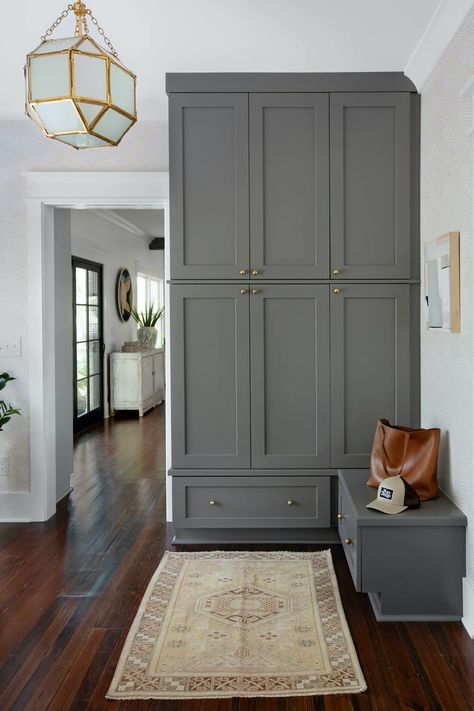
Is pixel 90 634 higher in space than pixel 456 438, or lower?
lower

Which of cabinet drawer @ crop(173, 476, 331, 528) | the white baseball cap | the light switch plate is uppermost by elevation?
the light switch plate

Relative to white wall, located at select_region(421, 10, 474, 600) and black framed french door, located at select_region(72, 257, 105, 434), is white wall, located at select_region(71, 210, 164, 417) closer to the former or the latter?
black framed french door, located at select_region(72, 257, 105, 434)

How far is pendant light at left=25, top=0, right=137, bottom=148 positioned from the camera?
82.6 inches

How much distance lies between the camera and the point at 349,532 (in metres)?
2.96

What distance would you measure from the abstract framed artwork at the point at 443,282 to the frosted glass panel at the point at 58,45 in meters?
1.72

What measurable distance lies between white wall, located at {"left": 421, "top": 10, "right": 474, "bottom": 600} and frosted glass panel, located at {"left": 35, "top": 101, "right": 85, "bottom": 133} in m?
1.57

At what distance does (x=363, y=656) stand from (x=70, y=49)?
239 cm

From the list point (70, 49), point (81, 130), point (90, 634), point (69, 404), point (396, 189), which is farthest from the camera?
point (69, 404)

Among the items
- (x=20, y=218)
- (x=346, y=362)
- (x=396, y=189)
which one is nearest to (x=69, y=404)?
(x=20, y=218)

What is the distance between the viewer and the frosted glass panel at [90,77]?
210 centimetres

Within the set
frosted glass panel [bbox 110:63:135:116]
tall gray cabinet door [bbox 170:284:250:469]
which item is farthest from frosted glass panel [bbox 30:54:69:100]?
tall gray cabinet door [bbox 170:284:250:469]

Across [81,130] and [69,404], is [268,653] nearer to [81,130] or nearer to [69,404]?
[81,130]

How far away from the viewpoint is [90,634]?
8.58ft

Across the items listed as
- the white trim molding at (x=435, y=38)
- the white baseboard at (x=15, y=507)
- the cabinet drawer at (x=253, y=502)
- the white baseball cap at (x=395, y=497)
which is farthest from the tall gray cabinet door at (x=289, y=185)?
the white baseboard at (x=15, y=507)
